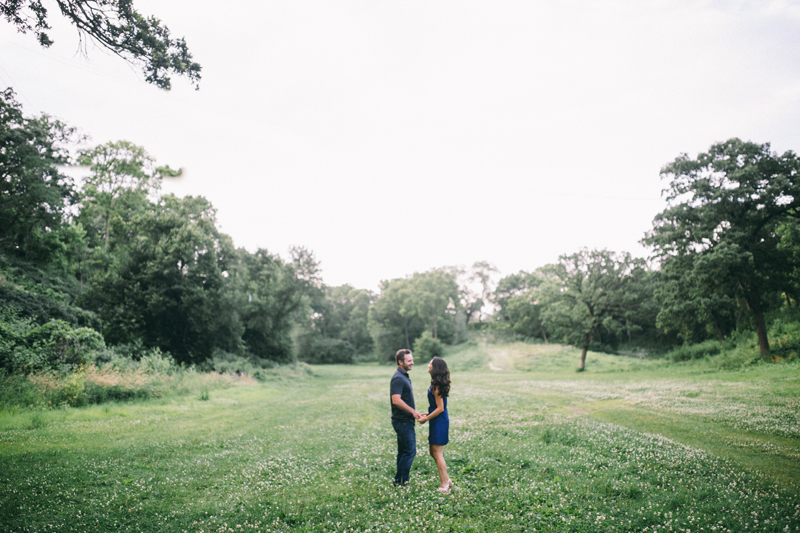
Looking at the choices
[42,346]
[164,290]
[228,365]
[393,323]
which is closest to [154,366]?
[42,346]

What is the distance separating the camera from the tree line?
872 inches

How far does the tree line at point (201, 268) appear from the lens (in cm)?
2214

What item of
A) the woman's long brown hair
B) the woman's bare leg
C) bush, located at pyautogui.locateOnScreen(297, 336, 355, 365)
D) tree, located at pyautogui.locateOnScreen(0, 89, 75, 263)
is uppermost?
tree, located at pyautogui.locateOnScreen(0, 89, 75, 263)

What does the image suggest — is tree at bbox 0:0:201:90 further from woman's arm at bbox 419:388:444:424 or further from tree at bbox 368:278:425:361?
tree at bbox 368:278:425:361

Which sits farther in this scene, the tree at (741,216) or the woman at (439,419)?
the tree at (741,216)

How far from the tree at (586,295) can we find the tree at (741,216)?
9.46 m

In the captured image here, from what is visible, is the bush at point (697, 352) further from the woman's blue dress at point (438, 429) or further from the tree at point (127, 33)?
the tree at point (127, 33)

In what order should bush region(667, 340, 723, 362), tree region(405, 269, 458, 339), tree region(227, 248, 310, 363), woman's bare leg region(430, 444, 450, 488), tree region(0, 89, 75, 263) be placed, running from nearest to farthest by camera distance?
1. woman's bare leg region(430, 444, 450, 488)
2. tree region(0, 89, 75, 263)
3. bush region(667, 340, 723, 362)
4. tree region(227, 248, 310, 363)
5. tree region(405, 269, 458, 339)

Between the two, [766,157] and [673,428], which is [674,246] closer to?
[766,157]

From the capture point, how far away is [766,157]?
22.7 metres

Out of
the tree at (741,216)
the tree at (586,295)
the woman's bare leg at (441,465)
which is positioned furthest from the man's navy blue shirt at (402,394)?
the tree at (586,295)

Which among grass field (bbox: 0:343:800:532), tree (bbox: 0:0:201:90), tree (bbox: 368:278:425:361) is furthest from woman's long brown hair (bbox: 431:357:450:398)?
tree (bbox: 368:278:425:361)

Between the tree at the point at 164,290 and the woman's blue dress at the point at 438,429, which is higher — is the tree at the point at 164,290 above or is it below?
above

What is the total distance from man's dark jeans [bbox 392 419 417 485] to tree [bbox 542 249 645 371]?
106 ft
